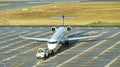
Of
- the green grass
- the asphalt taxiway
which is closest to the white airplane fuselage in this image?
the asphalt taxiway

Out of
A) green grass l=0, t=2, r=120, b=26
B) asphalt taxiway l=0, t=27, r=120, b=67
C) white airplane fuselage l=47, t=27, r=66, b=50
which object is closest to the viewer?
asphalt taxiway l=0, t=27, r=120, b=67

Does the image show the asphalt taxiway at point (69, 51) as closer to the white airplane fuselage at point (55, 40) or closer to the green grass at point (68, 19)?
the white airplane fuselage at point (55, 40)

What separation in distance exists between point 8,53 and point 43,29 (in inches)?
1316

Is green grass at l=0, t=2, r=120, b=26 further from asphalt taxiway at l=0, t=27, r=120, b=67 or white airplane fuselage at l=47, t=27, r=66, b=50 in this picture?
white airplane fuselage at l=47, t=27, r=66, b=50

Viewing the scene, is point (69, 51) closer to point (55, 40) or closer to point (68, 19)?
point (55, 40)

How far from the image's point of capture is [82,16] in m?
129

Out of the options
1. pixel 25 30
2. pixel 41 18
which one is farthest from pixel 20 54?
pixel 41 18

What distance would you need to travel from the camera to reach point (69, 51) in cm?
7188

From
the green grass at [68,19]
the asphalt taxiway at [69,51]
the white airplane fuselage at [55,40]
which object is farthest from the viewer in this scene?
the green grass at [68,19]

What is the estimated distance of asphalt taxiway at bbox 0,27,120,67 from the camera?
61250mm

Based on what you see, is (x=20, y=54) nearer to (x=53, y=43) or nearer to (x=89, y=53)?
(x=53, y=43)

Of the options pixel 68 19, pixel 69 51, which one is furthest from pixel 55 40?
pixel 68 19

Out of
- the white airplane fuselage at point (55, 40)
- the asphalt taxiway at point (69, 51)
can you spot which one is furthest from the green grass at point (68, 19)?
the white airplane fuselage at point (55, 40)

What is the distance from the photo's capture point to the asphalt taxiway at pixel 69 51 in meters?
61.2
